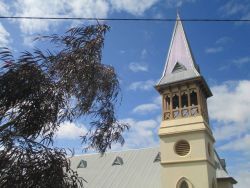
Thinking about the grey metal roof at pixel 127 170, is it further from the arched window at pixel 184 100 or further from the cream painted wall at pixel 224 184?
the arched window at pixel 184 100

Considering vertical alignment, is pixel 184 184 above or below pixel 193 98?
below

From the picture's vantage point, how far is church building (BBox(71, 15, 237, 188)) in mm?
27906

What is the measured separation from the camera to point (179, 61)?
33031 millimetres

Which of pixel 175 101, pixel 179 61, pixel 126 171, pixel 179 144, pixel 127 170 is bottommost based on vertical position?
pixel 179 144

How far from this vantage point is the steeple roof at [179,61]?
104 feet

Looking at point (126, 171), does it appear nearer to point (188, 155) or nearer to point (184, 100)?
point (184, 100)

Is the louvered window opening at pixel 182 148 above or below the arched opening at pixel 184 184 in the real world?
above

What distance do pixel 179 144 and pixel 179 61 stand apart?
310 inches

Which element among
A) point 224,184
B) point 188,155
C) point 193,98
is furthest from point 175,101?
point 224,184

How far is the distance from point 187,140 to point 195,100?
3929 mm

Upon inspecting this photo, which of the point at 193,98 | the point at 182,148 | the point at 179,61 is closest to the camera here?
the point at 182,148

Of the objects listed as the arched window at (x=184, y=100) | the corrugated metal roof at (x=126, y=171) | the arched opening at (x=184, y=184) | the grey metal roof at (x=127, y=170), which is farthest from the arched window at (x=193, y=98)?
the corrugated metal roof at (x=126, y=171)

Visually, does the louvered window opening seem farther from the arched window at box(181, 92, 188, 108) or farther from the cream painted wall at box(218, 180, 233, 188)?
the cream painted wall at box(218, 180, 233, 188)

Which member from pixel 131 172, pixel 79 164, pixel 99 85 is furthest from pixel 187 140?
pixel 99 85
